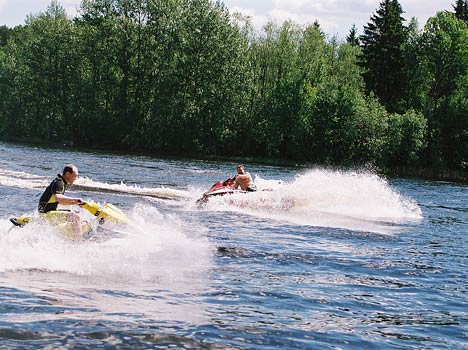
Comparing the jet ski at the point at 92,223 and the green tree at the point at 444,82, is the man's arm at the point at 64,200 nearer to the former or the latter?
the jet ski at the point at 92,223

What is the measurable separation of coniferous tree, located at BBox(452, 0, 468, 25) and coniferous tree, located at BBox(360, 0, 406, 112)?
36.3 feet

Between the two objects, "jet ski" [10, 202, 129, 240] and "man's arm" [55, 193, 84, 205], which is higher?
"man's arm" [55, 193, 84, 205]

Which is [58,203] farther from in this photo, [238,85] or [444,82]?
[444,82]

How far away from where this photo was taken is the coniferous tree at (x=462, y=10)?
76.3m

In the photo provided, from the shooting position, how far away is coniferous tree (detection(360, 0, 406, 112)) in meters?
67.9

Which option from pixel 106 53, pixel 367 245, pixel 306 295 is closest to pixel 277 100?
pixel 106 53

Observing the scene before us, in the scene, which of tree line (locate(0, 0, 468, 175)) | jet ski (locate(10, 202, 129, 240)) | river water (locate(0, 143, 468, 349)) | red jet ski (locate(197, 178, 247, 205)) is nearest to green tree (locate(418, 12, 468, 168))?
tree line (locate(0, 0, 468, 175))

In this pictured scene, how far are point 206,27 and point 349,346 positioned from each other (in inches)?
2307

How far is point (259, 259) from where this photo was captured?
1338 centimetres

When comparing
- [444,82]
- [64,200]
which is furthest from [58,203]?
[444,82]

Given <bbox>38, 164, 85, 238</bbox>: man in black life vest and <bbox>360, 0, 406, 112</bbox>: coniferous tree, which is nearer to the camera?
<bbox>38, 164, 85, 238</bbox>: man in black life vest

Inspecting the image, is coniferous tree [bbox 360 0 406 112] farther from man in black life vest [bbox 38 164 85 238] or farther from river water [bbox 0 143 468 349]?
man in black life vest [bbox 38 164 85 238]

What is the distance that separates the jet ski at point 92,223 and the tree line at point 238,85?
45319 millimetres

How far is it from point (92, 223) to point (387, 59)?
59570 millimetres
